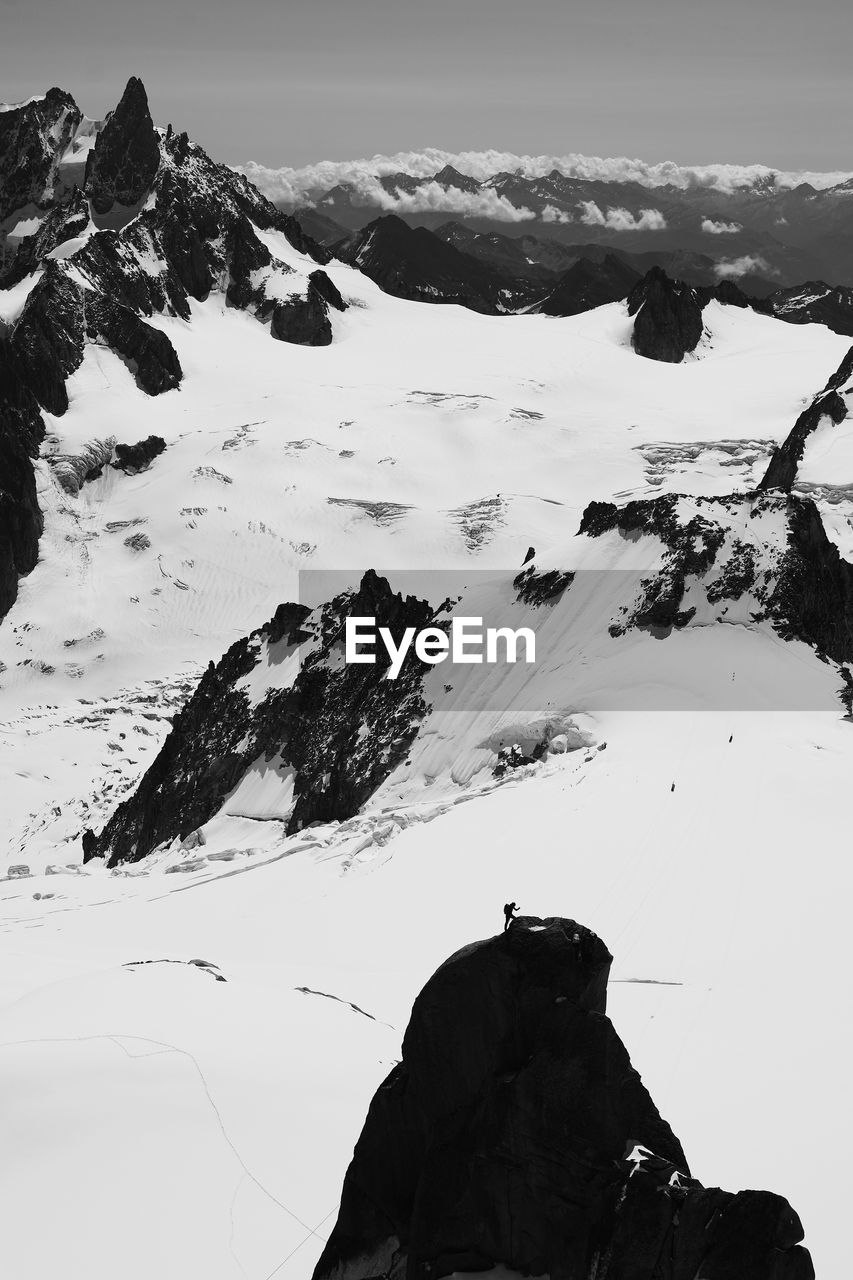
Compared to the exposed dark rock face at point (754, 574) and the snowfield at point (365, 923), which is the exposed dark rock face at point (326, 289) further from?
the exposed dark rock face at point (754, 574)

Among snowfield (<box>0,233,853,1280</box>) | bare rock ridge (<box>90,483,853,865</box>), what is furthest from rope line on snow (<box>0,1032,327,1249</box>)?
bare rock ridge (<box>90,483,853,865</box>)

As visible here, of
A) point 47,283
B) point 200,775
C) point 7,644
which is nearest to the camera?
point 200,775

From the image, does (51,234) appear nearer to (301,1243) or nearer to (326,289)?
(326,289)

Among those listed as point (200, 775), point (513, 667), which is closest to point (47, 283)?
point (200, 775)

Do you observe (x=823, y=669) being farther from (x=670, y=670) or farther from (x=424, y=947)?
(x=424, y=947)

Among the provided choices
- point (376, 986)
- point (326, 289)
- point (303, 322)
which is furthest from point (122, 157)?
point (376, 986)

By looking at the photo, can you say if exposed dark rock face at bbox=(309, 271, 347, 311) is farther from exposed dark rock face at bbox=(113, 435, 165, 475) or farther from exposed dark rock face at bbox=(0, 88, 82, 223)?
exposed dark rock face at bbox=(113, 435, 165, 475)
